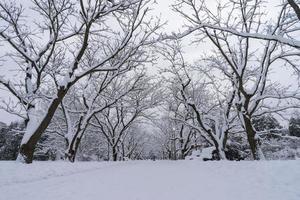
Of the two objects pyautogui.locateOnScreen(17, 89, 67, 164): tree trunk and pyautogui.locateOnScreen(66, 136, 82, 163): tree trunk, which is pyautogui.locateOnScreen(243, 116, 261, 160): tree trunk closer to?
pyautogui.locateOnScreen(17, 89, 67, 164): tree trunk

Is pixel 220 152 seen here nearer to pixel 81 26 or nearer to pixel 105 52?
pixel 105 52

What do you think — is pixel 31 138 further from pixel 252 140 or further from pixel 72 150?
pixel 252 140

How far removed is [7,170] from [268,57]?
15.9m

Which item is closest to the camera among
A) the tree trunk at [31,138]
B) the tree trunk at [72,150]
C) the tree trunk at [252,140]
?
the tree trunk at [31,138]

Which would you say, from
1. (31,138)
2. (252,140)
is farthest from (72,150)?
(252,140)

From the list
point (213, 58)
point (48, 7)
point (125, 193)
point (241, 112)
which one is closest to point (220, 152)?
point (241, 112)

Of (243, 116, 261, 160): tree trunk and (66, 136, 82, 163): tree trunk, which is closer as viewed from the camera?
(243, 116, 261, 160): tree trunk

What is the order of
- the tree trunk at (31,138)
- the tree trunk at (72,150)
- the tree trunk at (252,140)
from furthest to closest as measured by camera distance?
the tree trunk at (72,150)
the tree trunk at (252,140)
the tree trunk at (31,138)

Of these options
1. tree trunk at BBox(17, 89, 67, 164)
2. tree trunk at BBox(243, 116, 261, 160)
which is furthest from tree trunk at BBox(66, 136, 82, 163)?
tree trunk at BBox(243, 116, 261, 160)

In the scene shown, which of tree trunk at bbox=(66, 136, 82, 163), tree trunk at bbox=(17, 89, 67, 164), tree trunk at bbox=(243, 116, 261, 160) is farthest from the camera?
tree trunk at bbox=(66, 136, 82, 163)

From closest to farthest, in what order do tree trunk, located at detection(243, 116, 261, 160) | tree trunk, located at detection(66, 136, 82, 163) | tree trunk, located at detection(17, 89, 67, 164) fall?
1. tree trunk, located at detection(17, 89, 67, 164)
2. tree trunk, located at detection(243, 116, 261, 160)
3. tree trunk, located at detection(66, 136, 82, 163)

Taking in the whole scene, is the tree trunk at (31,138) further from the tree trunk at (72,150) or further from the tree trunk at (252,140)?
the tree trunk at (252,140)

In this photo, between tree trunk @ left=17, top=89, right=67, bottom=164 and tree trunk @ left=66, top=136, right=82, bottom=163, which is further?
tree trunk @ left=66, top=136, right=82, bottom=163

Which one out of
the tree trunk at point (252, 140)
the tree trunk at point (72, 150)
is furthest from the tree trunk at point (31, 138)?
the tree trunk at point (252, 140)
